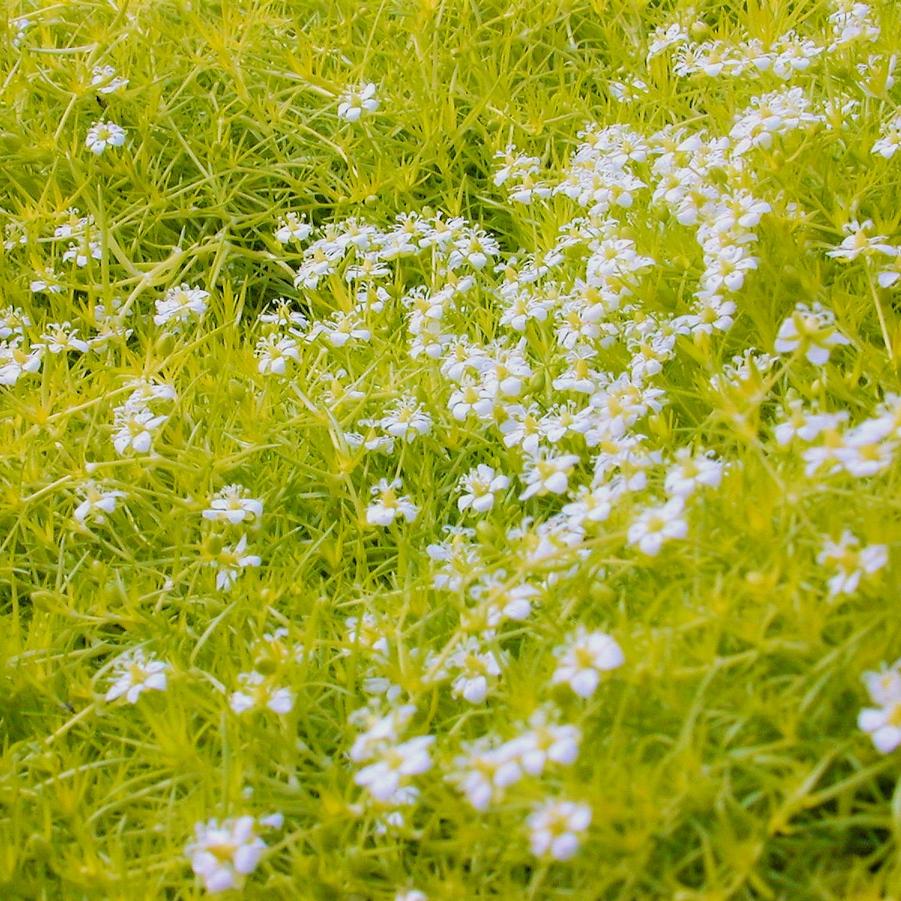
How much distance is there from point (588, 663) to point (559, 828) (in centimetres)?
13

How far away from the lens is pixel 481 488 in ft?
4.28

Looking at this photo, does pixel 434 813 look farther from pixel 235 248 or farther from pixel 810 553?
pixel 235 248

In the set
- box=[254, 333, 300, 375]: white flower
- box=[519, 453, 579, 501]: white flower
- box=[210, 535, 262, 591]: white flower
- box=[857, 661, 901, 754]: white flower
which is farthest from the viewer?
box=[254, 333, 300, 375]: white flower

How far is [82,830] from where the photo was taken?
1065mm

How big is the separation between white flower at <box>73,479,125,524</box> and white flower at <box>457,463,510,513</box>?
41 cm

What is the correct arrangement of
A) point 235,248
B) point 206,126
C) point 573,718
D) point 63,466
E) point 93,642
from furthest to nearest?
1. point 206,126
2. point 235,248
3. point 63,466
4. point 93,642
5. point 573,718

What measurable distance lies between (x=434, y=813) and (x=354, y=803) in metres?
0.09

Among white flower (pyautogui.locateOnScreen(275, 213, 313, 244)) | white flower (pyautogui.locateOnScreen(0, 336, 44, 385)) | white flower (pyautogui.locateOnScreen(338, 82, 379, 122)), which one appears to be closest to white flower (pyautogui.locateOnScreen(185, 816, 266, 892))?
white flower (pyautogui.locateOnScreen(0, 336, 44, 385))

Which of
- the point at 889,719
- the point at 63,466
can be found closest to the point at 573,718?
the point at 889,719

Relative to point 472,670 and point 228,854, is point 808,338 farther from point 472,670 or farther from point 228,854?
point 228,854

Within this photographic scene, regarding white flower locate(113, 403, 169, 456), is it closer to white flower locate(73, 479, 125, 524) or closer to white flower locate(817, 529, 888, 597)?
white flower locate(73, 479, 125, 524)

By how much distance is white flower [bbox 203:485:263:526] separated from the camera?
1.33 m

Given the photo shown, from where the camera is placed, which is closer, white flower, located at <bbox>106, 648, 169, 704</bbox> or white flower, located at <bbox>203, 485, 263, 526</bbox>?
white flower, located at <bbox>106, 648, 169, 704</bbox>

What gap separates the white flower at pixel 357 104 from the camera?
1723 mm
